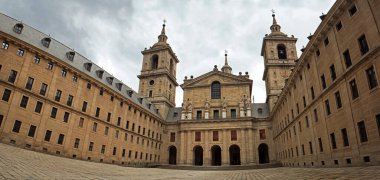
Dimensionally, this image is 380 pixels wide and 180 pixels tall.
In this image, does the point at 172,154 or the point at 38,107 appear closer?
the point at 38,107

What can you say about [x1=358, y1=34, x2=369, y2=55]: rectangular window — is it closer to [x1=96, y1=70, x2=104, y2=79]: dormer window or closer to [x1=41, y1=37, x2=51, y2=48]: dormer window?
[x1=41, y1=37, x2=51, y2=48]: dormer window

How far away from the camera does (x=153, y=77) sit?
6638 cm

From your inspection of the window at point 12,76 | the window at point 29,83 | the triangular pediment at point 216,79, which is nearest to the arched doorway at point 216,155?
the triangular pediment at point 216,79

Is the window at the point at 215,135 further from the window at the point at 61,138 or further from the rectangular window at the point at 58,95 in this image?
the rectangular window at the point at 58,95

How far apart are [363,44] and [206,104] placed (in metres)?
41.7

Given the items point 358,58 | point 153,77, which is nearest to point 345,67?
point 358,58

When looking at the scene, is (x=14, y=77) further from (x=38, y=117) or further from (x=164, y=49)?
(x=164, y=49)

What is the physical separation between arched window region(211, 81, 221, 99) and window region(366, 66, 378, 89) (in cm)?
4304

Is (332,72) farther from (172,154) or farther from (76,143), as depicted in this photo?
(172,154)

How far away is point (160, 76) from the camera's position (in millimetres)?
65500

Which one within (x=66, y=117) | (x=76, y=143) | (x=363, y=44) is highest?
(x=363, y=44)

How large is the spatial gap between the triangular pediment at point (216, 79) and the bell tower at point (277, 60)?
→ 5.65 m

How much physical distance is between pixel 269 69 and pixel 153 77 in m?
31.8

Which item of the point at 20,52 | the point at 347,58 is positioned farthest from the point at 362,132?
the point at 20,52
